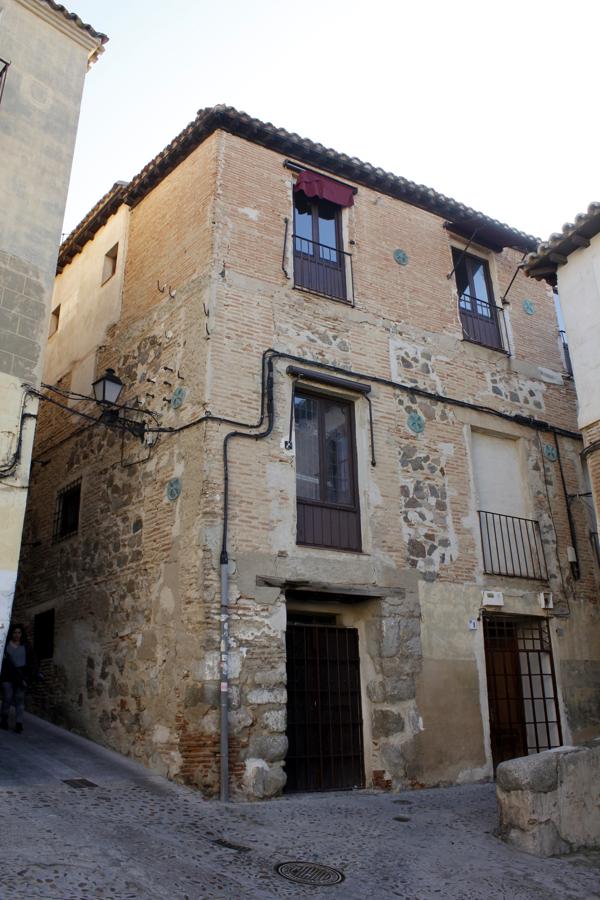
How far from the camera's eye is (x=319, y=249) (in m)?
11.6

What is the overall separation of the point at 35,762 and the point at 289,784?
2.76 m

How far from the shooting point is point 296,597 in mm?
9711

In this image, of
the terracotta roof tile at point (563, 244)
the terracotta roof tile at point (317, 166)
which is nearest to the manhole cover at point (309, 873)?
the terracotta roof tile at point (563, 244)

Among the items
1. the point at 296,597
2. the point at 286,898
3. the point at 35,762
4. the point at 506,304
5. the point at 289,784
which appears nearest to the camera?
the point at 286,898

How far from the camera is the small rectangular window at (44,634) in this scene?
1171 centimetres

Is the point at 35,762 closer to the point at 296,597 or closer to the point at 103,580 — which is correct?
the point at 103,580

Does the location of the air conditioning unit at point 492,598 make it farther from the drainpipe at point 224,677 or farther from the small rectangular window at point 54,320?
the small rectangular window at point 54,320

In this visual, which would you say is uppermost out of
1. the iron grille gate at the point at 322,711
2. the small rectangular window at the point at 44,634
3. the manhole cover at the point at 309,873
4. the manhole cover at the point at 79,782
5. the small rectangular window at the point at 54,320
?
the small rectangular window at the point at 54,320

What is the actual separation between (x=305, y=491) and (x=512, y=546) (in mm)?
3467

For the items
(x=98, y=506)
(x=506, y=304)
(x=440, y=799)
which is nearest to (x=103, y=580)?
(x=98, y=506)

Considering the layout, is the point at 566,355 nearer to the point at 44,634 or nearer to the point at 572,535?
the point at 572,535

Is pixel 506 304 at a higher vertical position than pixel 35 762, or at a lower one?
higher

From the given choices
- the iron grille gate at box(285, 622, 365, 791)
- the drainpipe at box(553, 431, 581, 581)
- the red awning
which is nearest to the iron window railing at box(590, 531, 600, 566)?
the drainpipe at box(553, 431, 581, 581)

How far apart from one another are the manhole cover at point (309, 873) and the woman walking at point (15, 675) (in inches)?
191
